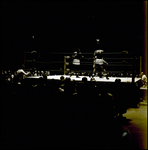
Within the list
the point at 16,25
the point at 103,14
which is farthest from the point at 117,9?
the point at 16,25

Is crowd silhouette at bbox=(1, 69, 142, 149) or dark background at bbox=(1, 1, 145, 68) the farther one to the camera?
dark background at bbox=(1, 1, 145, 68)

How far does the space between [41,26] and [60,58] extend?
70.1 inches

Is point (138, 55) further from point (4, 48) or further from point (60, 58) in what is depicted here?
point (4, 48)

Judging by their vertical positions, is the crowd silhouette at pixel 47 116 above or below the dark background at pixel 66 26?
below

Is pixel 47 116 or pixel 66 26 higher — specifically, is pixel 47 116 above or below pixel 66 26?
below

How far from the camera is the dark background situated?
662cm

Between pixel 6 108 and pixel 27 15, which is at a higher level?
pixel 27 15

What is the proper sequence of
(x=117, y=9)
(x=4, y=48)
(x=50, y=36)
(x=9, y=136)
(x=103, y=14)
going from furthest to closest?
1. (x=50, y=36)
2. (x=4, y=48)
3. (x=103, y=14)
4. (x=117, y=9)
5. (x=9, y=136)

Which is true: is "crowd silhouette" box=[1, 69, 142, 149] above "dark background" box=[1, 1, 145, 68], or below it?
below

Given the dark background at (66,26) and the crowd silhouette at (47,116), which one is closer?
the crowd silhouette at (47,116)

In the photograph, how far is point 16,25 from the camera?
24.8 ft

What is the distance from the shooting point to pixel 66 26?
827 centimetres

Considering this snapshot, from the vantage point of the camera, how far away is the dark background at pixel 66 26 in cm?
662

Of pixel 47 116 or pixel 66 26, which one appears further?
pixel 66 26
